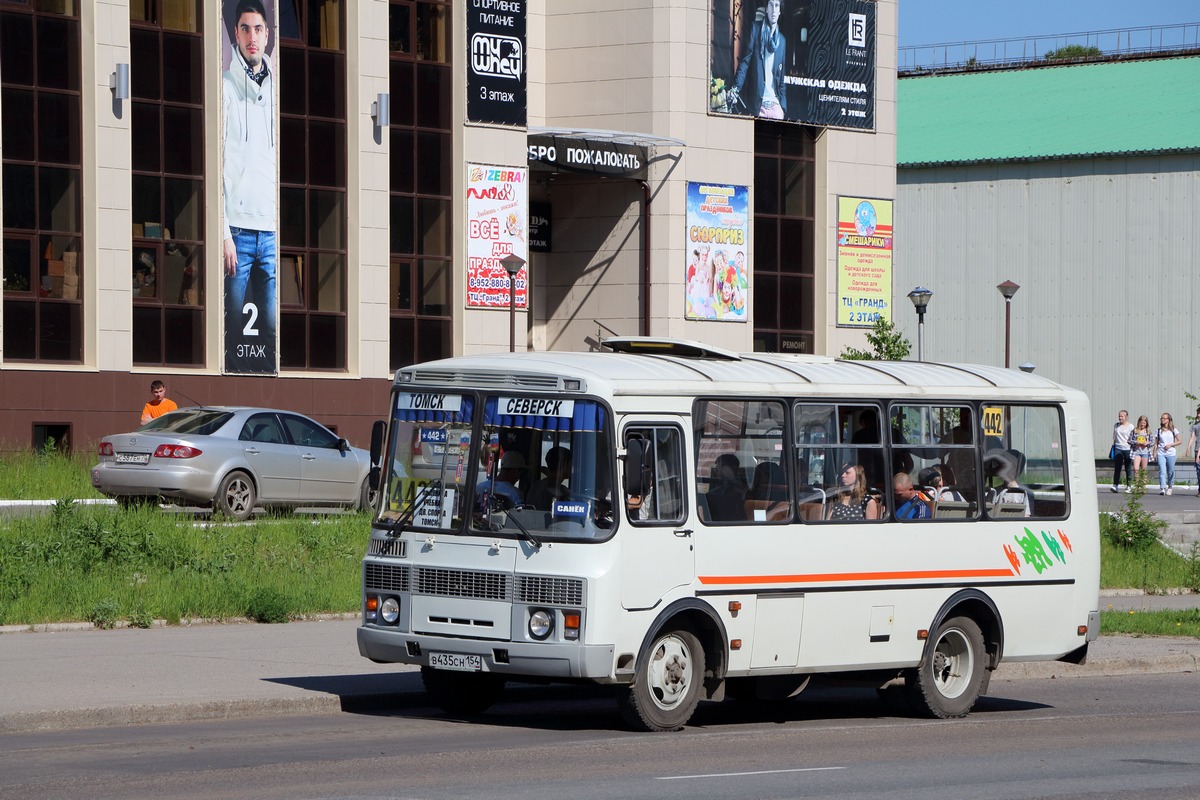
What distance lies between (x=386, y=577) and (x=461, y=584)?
686mm

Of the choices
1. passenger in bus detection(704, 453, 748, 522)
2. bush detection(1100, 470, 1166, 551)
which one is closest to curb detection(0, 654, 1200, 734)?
passenger in bus detection(704, 453, 748, 522)

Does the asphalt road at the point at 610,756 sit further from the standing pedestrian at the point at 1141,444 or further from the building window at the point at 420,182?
the standing pedestrian at the point at 1141,444

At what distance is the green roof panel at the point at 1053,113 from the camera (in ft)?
207

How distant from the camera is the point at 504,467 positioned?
477 inches

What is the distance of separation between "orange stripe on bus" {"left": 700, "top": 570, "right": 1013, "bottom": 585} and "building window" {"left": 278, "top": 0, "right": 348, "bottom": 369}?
2605 centimetres

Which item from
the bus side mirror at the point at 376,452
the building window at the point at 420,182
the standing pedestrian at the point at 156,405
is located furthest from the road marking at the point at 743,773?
the building window at the point at 420,182

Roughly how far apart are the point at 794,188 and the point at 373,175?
1281cm

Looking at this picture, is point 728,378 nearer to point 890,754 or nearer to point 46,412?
point 890,754

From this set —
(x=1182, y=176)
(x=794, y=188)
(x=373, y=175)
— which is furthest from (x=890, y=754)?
(x=1182, y=176)

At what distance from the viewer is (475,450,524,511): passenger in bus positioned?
39.4 ft

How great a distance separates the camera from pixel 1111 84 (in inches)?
2640

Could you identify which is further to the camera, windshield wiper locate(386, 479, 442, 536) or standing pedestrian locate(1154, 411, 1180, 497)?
standing pedestrian locate(1154, 411, 1180, 497)

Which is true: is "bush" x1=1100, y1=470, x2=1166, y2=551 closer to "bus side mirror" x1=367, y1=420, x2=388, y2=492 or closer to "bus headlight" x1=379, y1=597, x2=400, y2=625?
"bus side mirror" x1=367, y1=420, x2=388, y2=492

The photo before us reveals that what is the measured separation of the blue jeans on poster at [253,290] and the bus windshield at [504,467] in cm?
2507
